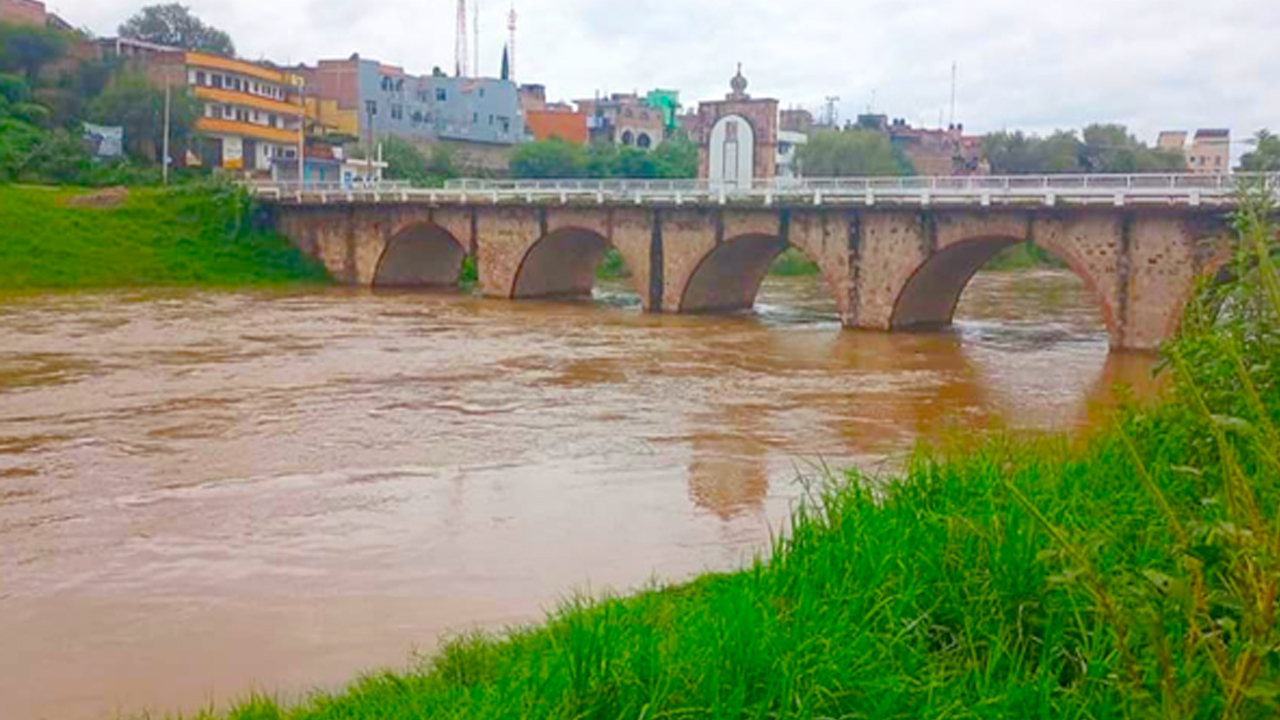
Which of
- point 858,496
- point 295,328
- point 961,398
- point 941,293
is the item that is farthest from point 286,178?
point 858,496

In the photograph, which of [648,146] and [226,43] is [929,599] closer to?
[226,43]

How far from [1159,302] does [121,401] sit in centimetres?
2087

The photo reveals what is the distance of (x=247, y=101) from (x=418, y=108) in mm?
15286

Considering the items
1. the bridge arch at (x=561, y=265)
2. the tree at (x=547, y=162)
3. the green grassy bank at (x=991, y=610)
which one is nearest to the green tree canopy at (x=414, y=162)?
the tree at (x=547, y=162)

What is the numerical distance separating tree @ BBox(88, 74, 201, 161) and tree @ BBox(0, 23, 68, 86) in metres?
3.78

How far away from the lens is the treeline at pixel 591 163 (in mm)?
66688

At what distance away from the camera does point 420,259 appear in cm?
4844

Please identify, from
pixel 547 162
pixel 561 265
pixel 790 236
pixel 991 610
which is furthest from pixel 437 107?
pixel 991 610

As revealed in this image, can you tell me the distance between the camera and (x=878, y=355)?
2806 cm

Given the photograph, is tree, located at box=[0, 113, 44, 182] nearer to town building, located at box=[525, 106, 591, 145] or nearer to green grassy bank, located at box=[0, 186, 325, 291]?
green grassy bank, located at box=[0, 186, 325, 291]

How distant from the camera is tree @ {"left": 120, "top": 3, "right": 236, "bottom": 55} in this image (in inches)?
2980

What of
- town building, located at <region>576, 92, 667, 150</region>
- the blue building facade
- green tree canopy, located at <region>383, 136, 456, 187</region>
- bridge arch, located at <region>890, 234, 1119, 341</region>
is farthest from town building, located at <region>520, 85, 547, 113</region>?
bridge arch, located at <region>890, 234, 1119, 341</region>

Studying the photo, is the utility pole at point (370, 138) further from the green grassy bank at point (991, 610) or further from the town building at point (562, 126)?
the green grassy bank at point (991, 610)

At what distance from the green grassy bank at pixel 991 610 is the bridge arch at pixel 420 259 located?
127 ft
